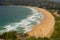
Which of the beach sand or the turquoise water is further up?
the turquoise water

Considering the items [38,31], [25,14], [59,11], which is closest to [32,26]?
[38,31]

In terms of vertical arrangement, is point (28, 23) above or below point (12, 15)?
below

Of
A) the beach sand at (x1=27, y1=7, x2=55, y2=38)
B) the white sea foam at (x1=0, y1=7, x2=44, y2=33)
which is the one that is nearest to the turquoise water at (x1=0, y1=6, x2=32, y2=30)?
the white sea foam at (x1=0, y1=7, x2=44, y2=33)

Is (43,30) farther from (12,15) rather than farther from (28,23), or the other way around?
(12,15)

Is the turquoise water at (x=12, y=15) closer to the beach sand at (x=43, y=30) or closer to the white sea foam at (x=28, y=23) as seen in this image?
the white sea foam at (x=28, y=23)

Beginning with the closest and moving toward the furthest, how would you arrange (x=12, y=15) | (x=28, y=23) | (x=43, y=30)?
(x=43, y=30)
(x=28, y=23)
(x=12, y=15)

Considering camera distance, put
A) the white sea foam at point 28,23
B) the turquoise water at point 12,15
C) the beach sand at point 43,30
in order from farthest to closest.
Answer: the turquoise water at point 12,15 < the white sea foam at point 28,23 < the beach sand at point 43,30

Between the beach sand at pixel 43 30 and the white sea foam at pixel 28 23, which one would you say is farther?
the white sea foam at pixel 28 23

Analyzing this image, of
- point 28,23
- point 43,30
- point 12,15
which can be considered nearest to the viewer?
point 43,30

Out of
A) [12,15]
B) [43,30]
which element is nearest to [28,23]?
[43,30]

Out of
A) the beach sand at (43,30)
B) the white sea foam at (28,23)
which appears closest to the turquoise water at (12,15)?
the white sea foam at (28,23)

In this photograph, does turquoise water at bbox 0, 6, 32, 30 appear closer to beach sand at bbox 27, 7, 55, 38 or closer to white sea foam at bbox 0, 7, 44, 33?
white sea foam at bbox 0, 7, 44, 33
